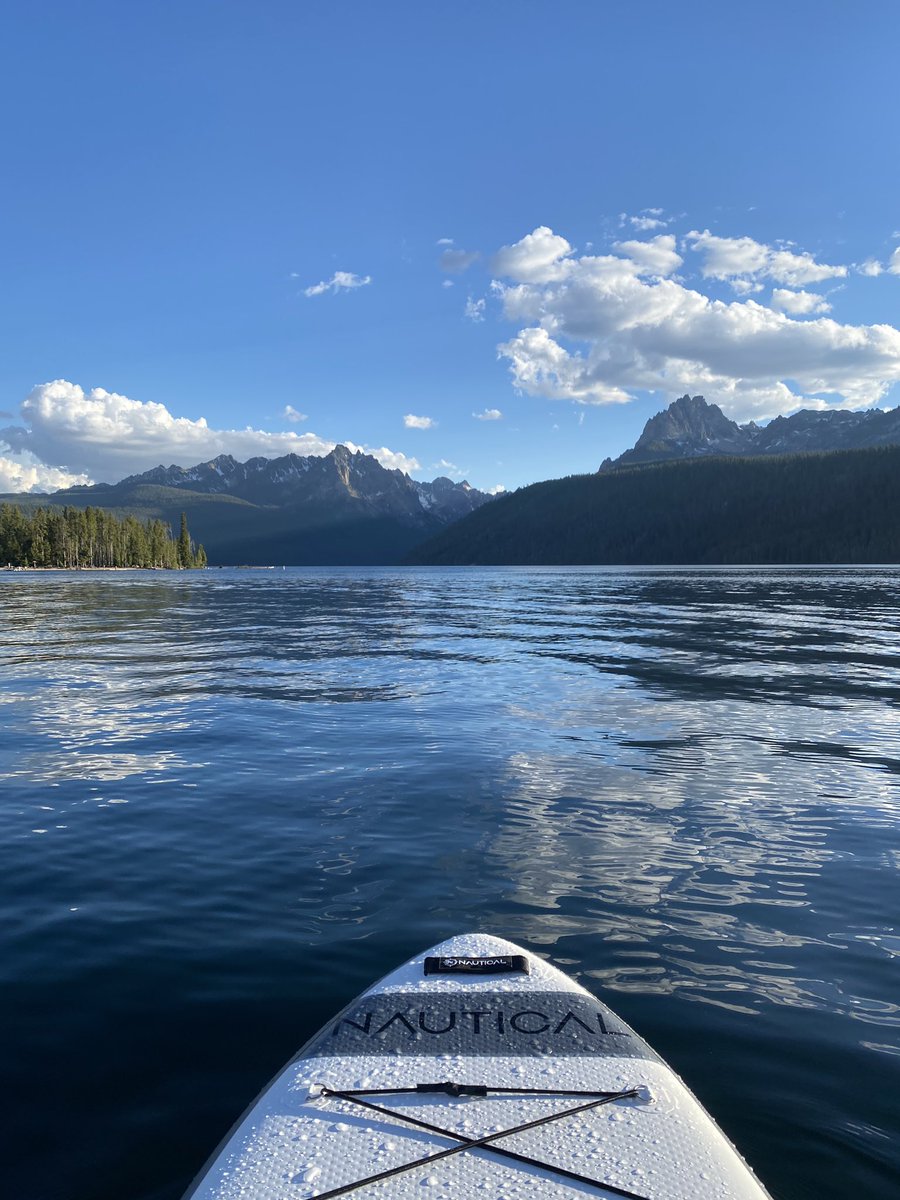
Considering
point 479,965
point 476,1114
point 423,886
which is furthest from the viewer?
point 423,886

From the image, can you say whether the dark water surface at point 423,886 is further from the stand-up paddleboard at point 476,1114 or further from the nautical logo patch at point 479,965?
the nautical logo patch at point 479,965

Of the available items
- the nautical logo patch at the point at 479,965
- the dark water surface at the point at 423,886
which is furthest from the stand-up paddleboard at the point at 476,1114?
the dark water surface at the point at 423,886

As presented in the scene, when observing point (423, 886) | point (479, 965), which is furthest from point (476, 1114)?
point (423, 886)

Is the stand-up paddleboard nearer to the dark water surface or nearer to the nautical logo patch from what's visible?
the nautical logo patch

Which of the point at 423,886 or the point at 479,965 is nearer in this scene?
the point at 479,965

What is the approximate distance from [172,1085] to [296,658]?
31667 mm

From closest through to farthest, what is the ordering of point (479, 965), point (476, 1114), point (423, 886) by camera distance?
point (476, 1114)
point (479, 965)
point (423, 886)

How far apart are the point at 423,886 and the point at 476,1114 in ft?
19.5

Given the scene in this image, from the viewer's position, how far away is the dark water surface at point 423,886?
672 centimetres

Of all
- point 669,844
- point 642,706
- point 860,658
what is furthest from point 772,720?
point 860,658

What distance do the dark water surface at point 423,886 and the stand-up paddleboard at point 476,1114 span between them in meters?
1.06

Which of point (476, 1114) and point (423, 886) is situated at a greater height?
point (476, 1114)

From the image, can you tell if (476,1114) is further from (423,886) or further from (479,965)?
(423,886)

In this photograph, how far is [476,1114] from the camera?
215 inches
